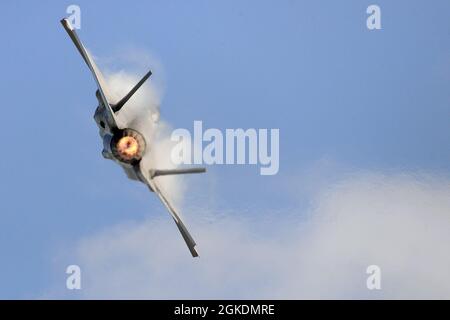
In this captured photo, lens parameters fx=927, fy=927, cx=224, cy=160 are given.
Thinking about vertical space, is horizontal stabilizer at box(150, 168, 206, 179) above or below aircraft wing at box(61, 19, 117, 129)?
below

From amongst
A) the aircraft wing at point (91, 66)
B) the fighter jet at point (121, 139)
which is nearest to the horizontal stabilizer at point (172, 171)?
the fighter jet at point (121, 139)

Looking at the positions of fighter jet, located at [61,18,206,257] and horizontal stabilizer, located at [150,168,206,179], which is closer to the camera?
fighter jet, located at [61,18,206,257]

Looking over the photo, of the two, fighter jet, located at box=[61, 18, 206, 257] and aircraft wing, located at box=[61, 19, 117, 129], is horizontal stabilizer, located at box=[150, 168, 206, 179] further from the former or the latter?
aircraft wing, located at box=[61, 19, 117, 129]

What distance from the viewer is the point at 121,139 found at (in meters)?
33.3

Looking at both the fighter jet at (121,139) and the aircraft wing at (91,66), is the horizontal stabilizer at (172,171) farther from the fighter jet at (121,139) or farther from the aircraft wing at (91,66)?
the aircraft wing at (91,66)

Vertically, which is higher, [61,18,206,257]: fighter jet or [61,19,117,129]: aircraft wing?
[61,19,117,129]: aircraft wing

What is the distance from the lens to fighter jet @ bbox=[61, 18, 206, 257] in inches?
1314

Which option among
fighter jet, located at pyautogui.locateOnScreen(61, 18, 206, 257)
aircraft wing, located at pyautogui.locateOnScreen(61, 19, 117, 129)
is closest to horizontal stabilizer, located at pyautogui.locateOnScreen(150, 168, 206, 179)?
fighter jet, located at pyautogui.locateOnScreen(61, 18, 206, 257)

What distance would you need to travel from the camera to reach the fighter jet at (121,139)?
3338 cm

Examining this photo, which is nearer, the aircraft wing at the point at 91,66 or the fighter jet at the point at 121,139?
the fighter jet at the point at 121,139

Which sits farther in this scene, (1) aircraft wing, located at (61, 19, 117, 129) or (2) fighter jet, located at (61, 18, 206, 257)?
(1) aircraft wing, located at (61, 19, 117, 129)
